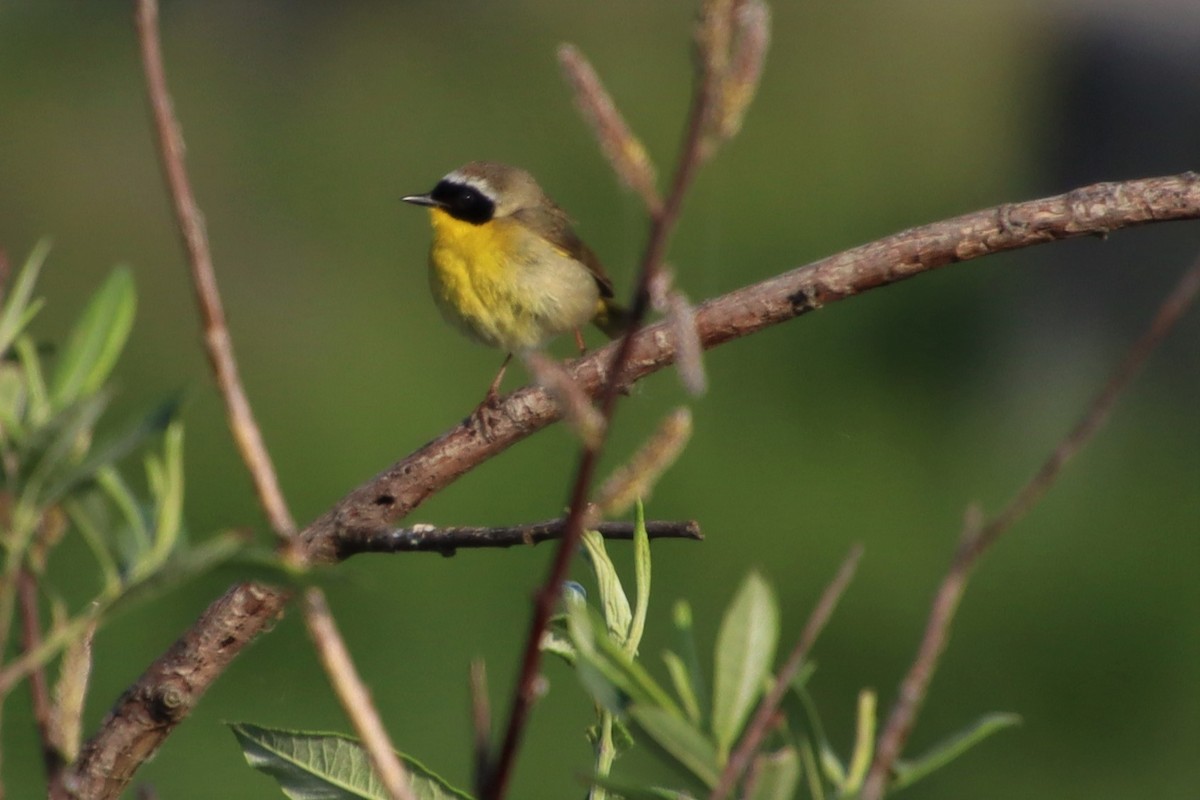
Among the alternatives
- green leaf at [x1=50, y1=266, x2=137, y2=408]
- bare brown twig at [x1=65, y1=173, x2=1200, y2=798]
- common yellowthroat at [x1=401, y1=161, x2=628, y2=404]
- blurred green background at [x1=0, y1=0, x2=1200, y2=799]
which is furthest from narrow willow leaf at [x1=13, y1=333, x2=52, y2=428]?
common yellowthroat at [x1=401, y1=161, x2=628, y2=404]

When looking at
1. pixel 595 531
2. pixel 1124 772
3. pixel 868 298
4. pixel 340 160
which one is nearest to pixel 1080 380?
pixel 868 298

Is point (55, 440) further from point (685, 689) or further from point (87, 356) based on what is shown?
point (685, 689)

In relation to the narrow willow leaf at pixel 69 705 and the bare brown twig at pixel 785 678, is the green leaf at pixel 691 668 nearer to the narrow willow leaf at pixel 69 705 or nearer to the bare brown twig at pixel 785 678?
the bare brown twig at pixel 785 678

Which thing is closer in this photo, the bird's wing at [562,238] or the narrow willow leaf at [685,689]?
the narrow willow leaf at [685,689]

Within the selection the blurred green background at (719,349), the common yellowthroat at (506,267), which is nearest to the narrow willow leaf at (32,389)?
the blurred green background at (719,349)

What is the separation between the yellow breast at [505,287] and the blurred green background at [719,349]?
659mm

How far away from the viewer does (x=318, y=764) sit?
44.8 inches

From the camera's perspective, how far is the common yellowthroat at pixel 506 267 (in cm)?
412

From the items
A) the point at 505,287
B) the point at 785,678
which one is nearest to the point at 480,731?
the point at 785,678


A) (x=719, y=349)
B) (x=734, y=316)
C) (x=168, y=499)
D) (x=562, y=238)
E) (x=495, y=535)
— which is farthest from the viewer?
(x=719, y=349)

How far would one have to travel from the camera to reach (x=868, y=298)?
30.3 ft

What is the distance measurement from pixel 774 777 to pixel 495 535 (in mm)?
733

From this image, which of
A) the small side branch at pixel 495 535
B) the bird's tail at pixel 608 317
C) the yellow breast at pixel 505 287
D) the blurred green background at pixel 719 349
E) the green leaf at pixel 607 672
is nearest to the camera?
the green leaf at pixel 607 672

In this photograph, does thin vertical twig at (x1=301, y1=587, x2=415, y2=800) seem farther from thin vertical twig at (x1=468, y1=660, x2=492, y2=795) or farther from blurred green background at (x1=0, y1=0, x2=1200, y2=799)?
blurred green background at (x1=0, y1=0, x2=1200, y2=799)
